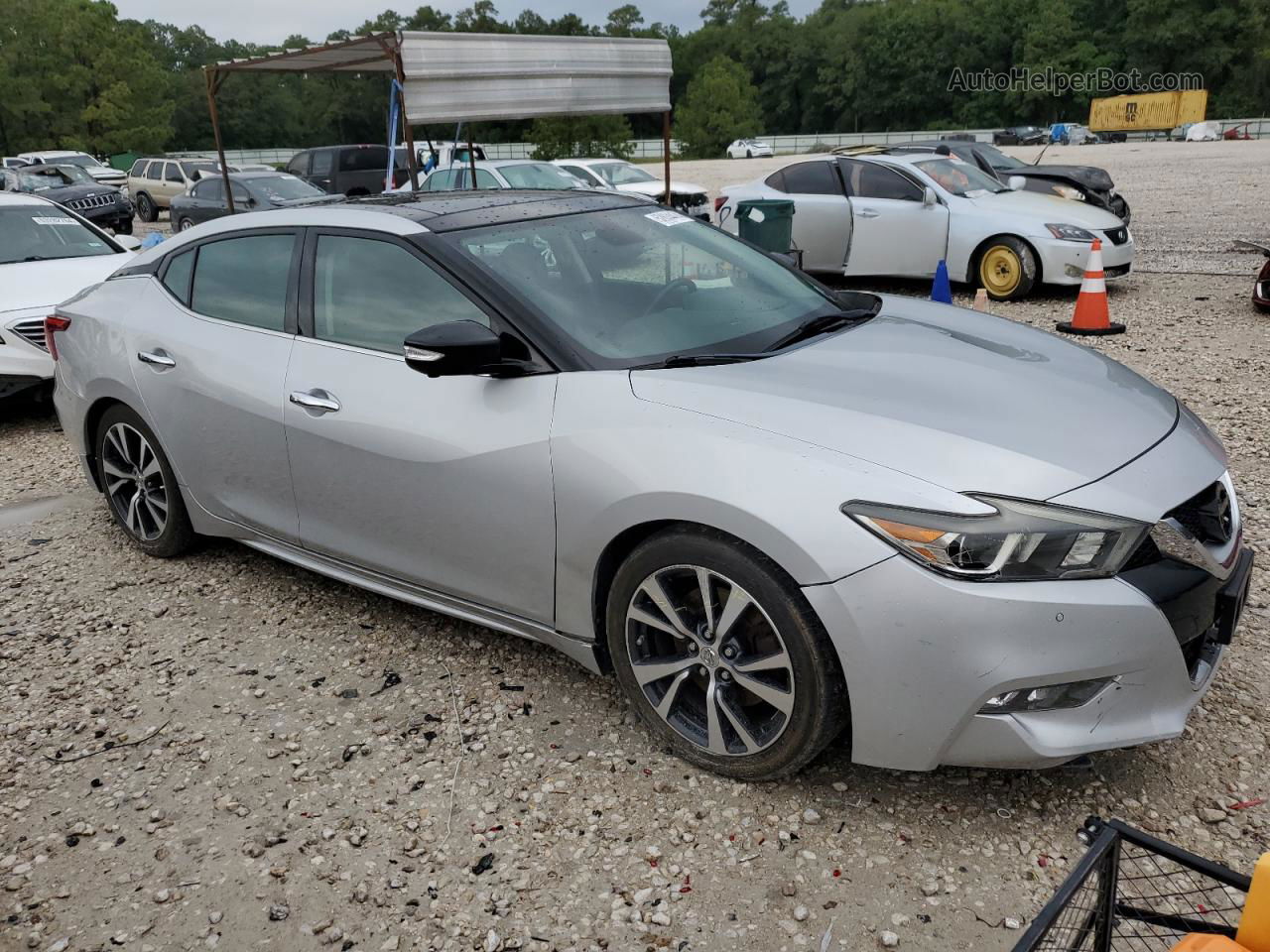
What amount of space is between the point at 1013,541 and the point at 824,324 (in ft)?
4.32

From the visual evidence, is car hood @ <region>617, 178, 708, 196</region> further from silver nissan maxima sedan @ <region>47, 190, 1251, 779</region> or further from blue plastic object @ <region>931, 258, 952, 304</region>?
silver nissan maxima sedan @ <region>47, 190, 1251, 779</region>

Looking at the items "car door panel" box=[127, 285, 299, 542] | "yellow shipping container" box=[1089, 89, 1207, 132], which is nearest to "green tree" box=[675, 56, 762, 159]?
"yellow shipping container" box=[1089, 89, 1207, 132]

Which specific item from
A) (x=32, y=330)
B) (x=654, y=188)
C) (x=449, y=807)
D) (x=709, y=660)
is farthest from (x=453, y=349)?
(x=654, y=188)

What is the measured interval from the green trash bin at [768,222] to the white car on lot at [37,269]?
588 centimetres

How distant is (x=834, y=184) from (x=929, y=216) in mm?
1208

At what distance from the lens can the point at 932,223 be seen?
1043 centimetres

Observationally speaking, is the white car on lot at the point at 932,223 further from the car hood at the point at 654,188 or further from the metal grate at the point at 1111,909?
the metal grate at the point at 1111,909

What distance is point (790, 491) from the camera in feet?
8.18

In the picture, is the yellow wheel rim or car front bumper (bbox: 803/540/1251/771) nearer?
car front bumper (bbox: 803/540/1251/771)

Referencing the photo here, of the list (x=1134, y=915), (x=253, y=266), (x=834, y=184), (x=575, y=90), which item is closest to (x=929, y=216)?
(x=834, y=184)

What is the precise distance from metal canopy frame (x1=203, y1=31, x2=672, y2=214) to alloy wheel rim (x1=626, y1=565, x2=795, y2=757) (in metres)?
6.17

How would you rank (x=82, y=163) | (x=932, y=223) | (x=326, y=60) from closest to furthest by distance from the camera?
(x=932, y=223), (x=326, y=60), (x=82, y=163)

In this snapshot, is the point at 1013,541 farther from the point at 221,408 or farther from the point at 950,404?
the point at 221,408

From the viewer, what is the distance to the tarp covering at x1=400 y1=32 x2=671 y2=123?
8.95 m
